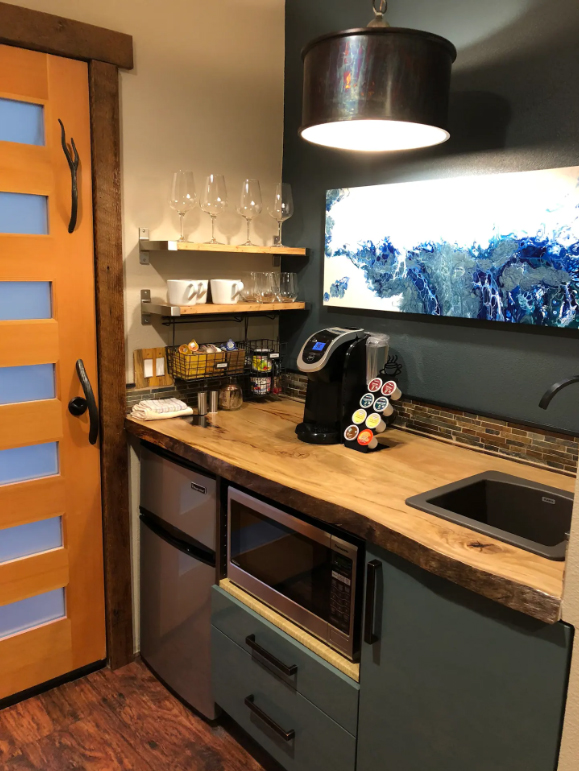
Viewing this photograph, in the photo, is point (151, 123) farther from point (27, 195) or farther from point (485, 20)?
point (485, 20)

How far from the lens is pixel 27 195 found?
2020mm

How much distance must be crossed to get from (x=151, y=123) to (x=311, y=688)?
77.3 inches

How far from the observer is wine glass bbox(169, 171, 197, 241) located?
2.25 meters

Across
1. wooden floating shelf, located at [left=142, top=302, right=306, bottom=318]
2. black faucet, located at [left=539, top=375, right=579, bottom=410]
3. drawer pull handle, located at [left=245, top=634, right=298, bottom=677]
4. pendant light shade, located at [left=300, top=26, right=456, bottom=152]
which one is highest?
pendant light shade, located at [left=300, top=26, right=456, bottom=152]

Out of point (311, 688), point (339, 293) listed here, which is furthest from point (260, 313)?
point (311, 688)

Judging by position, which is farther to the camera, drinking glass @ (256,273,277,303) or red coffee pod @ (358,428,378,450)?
drinking glass @ (256,273,277,303)

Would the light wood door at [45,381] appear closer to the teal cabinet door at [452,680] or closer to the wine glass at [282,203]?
the wine glass at [282,203]

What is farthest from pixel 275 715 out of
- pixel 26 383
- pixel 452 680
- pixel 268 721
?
pixel 26 383

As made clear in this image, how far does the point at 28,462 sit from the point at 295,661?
115 cm

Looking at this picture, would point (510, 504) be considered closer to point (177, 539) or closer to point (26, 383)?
point (177, 539)

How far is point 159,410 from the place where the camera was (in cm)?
230

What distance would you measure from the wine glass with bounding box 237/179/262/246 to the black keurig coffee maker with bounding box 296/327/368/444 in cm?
68

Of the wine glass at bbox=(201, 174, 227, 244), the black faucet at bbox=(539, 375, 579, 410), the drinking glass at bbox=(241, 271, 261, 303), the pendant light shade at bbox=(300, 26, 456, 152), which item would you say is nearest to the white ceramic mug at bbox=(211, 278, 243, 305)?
the drinking glass at bbox=(241, 271, 261, 303)

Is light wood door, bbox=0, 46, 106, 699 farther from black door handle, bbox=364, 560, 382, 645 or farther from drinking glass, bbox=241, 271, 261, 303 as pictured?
black door handle, bbox=364, 560, 382, 645
